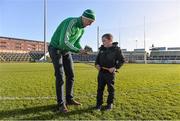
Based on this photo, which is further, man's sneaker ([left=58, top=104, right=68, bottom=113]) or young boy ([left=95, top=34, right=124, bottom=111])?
young boy ([left=95, top=34, right=124, bottom=111])

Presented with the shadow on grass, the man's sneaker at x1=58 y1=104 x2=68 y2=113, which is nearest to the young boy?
the shadow on grass

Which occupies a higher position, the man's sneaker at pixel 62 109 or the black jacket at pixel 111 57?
the black jacket at pixel 111 57

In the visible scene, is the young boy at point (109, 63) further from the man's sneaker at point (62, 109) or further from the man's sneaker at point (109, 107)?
the man's sneaker at point (62, 109)

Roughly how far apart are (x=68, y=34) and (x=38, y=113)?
154 cm

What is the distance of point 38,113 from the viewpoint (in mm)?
4641

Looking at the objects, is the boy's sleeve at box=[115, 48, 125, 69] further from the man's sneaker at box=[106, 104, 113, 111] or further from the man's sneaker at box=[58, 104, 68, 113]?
the man's sneaker at box=[58, 104, 68, 113]

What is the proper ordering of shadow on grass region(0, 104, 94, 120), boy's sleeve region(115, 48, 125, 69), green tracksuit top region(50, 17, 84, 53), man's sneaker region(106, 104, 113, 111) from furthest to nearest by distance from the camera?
boy's sleeve region(115, 48, 125, 69) → man's sneaker region(106, 104, 113, 111) → green tracksuit top region(50, 17, 84, 53) → shadow on grass region(0, 104, 94, 120)

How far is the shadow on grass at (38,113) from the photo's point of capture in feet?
14.6

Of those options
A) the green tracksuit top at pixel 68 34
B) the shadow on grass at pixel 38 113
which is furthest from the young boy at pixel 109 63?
the green tracksuit top at pixel 68 34

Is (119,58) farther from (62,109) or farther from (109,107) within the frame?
(62,109)

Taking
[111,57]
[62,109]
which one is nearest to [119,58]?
[111,57]

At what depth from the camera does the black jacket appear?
5090mm

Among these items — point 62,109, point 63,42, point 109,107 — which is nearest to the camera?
point 63,42

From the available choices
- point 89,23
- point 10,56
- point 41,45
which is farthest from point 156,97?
point 41,45
